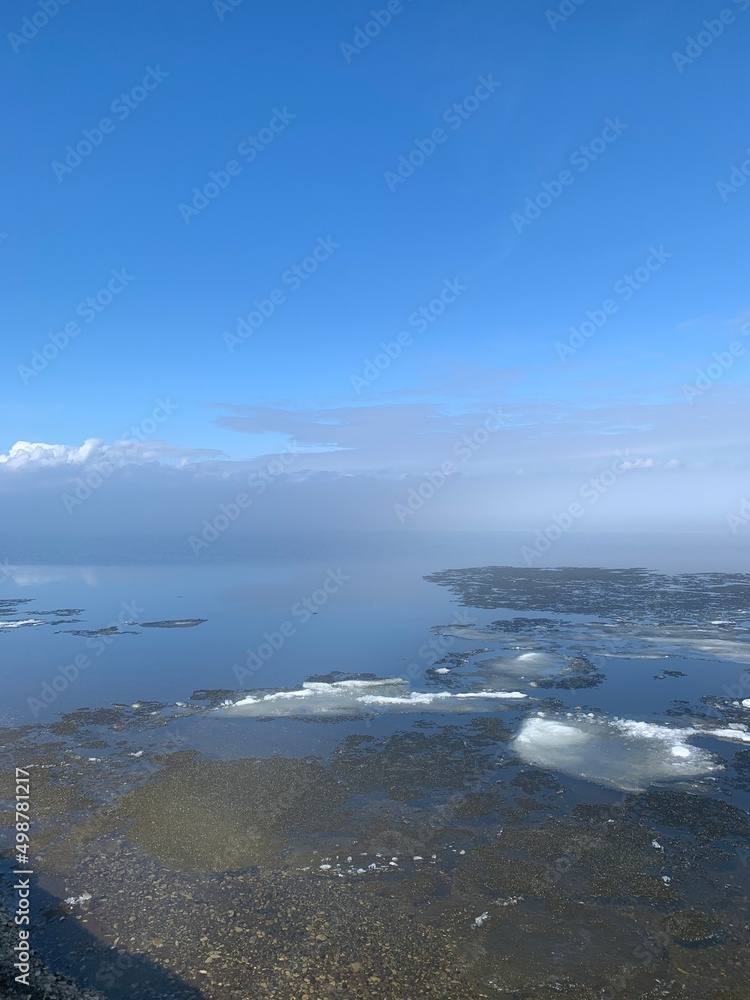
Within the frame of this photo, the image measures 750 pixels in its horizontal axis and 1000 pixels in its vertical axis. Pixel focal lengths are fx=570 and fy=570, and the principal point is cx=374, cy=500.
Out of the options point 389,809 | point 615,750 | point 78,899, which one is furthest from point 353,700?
point 78,899

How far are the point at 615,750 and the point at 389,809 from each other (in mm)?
11376

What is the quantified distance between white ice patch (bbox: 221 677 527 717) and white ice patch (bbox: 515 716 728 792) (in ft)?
13.9

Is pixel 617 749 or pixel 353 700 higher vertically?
pixel 353 700

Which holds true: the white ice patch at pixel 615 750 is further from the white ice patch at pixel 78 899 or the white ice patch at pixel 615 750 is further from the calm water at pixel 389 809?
the white ice patch at pixel 78 899

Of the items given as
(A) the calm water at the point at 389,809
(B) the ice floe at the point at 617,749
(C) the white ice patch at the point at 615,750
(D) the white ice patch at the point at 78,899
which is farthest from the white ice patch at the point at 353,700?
(D) the white ice patch at the point at 78,899

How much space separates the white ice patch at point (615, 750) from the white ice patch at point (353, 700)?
4236 millimetres

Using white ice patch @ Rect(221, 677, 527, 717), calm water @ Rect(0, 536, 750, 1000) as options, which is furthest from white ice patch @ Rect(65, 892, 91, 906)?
white ice patch @ Rect(221, 677, 527, 717)

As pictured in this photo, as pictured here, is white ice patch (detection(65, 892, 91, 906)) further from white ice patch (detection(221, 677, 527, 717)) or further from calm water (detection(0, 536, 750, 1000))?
Result: white ice patch (detection(221, 677, 527, 717))

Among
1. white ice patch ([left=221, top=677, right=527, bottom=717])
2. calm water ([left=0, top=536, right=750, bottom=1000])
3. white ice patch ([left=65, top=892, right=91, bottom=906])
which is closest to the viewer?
calm water ([left=0, top=536, right=750, bottom=1000])

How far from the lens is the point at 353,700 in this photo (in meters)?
33.3

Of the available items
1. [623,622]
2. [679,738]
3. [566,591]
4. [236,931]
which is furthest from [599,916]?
[566,591]

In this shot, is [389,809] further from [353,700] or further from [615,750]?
[353,700]

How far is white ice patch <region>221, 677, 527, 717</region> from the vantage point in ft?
104

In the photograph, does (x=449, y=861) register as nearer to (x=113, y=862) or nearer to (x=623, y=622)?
(x=113, y=862)
